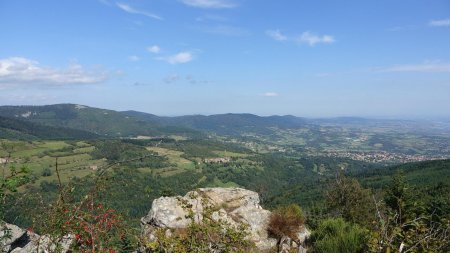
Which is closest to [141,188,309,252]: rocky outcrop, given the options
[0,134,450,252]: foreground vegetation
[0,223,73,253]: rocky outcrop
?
[0,134,450,252]: foreground vegetation

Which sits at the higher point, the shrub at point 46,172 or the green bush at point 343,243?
the green bush at point 343,243

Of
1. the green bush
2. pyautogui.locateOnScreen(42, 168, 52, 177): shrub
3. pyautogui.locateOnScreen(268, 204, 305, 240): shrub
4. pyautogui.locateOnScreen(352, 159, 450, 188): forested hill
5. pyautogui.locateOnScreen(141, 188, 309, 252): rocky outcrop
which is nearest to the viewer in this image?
the green bush

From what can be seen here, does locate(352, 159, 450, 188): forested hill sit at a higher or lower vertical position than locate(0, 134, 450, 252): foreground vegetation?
lower

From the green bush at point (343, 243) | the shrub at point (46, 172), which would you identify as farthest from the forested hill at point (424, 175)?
the shrub at point (46, 172)

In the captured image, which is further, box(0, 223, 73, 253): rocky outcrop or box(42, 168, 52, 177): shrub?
box(42, 168, 52, 177): shrub

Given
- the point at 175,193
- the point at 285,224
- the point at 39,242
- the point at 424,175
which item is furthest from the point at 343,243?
the point at 424,175

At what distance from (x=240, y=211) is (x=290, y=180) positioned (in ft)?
582

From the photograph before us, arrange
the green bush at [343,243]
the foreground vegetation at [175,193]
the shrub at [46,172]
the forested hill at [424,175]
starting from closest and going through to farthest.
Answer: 1. the foreground vegetation at [175,193]
2. the green bush at [343,243]
3. the forested hill at [424,175]
4. the shrub at [46,172]

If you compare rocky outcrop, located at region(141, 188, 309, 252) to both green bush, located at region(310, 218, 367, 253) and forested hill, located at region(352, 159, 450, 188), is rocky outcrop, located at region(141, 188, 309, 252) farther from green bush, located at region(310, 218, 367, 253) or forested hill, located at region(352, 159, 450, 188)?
forested hill, located at region(352, 159, 450, 188)

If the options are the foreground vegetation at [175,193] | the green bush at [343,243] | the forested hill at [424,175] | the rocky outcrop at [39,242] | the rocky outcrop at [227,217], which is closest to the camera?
the rocky outcrop at [39,242]

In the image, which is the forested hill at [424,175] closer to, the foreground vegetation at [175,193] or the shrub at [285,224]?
the foreground vegetation at [175,193]

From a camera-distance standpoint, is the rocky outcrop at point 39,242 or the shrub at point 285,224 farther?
the shrub at point 285,224

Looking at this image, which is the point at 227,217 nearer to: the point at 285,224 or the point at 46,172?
the point at 285,224

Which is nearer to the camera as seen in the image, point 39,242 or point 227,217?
point 39,242
